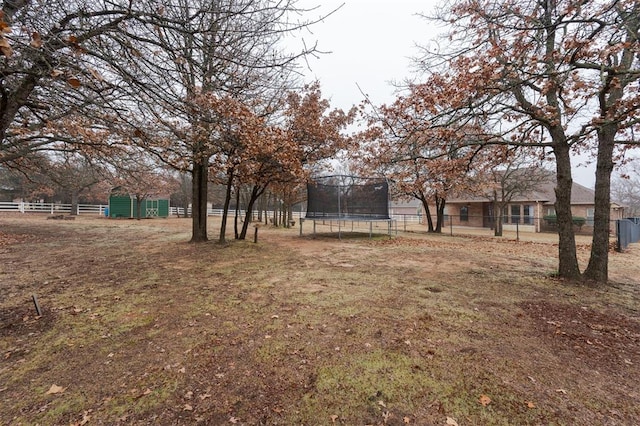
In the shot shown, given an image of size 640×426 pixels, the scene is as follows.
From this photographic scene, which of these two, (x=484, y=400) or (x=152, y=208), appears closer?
(x=484, y=400)

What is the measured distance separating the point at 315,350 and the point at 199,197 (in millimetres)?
8220

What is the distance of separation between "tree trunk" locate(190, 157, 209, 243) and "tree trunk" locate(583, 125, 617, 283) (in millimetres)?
9618

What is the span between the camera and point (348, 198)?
14.0m

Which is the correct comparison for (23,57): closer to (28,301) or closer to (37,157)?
(28,301)

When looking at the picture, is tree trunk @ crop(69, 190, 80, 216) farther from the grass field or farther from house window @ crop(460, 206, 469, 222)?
house window @ crop(460, 206, 469, 222)

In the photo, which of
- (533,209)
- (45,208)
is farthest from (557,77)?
(45,208)

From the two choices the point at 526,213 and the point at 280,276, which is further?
the point at 526,213

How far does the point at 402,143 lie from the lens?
5617mm

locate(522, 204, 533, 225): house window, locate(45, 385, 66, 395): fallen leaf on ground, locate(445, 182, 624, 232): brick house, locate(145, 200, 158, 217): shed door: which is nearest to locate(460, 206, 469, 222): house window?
locate(445, 182, 624, 232): brick house

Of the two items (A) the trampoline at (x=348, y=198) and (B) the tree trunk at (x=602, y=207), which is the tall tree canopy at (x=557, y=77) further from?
(A) the trampoline at (x=348, y=198)

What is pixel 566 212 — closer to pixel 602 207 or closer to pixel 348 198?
pixel 602 207

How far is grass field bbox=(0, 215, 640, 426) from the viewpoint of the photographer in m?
1.99

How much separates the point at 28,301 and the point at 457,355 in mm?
5628

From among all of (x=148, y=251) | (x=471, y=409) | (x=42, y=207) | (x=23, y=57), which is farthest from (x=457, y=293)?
(x=42, y=207)
